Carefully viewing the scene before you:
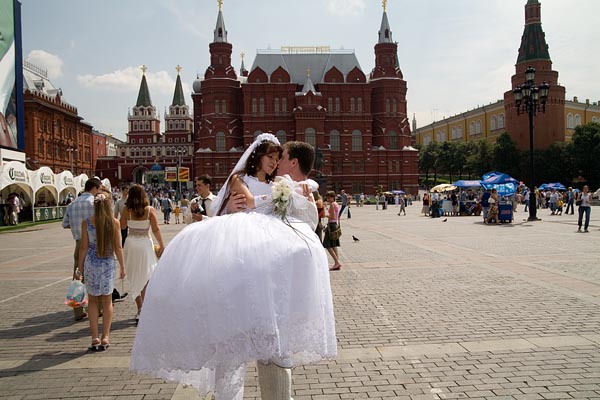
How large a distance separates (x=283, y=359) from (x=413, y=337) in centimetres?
305

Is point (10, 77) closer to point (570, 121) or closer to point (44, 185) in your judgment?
point (44, 185)

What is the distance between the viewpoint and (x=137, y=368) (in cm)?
304

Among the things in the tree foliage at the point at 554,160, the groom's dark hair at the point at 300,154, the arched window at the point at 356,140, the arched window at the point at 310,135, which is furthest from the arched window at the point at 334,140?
the groom's dark hair at the point at 300,154

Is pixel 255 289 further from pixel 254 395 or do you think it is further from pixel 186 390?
pixel 186 390

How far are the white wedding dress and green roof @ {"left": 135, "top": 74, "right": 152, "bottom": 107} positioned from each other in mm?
116772

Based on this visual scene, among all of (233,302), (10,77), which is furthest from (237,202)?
(10,77)

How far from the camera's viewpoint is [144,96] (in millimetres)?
113000

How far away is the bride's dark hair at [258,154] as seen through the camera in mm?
3637

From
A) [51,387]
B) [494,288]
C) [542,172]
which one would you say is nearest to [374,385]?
[51,387]

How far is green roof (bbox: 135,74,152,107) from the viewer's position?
11256 cm

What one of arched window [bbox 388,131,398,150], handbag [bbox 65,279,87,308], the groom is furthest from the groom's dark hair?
arched window [bbox 388,131,398,150]

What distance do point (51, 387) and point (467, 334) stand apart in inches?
177

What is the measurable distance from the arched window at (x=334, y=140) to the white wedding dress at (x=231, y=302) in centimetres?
7107

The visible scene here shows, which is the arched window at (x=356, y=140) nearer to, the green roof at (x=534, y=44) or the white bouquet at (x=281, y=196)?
the green roof at (x=534, y=44)
